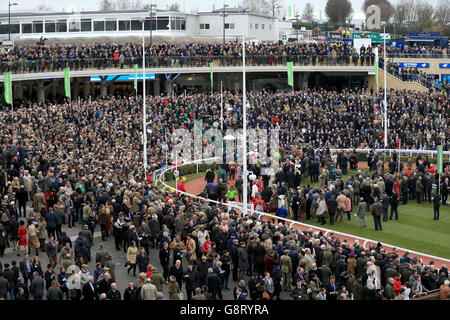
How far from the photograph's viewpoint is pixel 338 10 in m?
146

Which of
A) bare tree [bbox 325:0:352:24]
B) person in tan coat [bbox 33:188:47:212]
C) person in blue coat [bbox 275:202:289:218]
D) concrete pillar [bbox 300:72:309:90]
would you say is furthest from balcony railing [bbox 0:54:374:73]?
bare tree [bbox 325:0:352:24]

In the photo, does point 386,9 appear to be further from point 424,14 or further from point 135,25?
point 135,25

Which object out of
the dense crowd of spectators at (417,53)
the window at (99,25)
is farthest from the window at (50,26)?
the dense crowd of spectators at (417,53)

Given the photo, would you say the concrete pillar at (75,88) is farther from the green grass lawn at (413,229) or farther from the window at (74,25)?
the green grass lawn at (413,229)

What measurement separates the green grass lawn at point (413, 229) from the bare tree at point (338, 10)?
12335cm

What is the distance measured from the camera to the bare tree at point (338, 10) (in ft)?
478

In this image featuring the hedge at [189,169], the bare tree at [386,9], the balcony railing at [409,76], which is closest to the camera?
the hedge at [189,169]

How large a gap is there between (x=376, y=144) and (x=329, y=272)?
22.4 meters

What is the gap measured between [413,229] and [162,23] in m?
49.3

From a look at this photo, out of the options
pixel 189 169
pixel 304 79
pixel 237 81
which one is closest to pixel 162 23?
pixel 237 81

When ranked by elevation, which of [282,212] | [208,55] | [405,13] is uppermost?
[405,13]

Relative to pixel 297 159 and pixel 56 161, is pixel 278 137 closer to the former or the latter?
pixel 297 159

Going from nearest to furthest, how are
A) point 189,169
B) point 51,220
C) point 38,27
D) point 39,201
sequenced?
point 51,220
point 39,201
point 189,169
point 38,27
